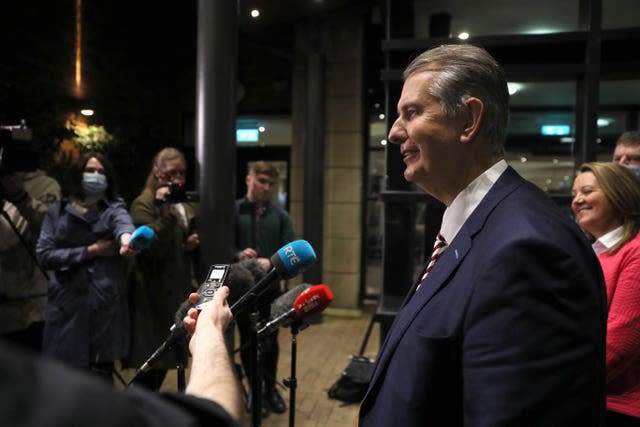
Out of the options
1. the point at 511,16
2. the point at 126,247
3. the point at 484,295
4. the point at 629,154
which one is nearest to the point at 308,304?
the point at 484,295

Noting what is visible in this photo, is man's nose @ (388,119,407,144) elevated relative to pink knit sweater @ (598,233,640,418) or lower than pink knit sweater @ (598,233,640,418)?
elevated

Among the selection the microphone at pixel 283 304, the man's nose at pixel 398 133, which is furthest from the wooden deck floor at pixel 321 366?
the man's nose at pixel 398 133

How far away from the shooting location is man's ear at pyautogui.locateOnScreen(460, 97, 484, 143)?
1.13 m

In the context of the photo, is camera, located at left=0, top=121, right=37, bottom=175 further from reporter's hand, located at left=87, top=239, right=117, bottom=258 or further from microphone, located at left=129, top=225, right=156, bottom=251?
microphone, located at left=129, top=225, right=156, bottom=251

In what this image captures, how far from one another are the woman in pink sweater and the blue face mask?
2.52 m

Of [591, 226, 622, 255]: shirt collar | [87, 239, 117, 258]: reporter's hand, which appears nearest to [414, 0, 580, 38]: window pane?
[591, 226, 622, 255]: shirt collar

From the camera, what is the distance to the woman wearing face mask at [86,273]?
2.68 meters

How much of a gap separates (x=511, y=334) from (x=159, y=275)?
2.54 m

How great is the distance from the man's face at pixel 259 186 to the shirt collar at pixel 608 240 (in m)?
2.43

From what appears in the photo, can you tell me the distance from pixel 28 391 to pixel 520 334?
2.59 feet

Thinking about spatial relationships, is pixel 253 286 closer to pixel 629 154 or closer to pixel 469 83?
pixel 469 83

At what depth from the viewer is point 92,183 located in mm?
2803

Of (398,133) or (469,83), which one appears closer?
(469,83)

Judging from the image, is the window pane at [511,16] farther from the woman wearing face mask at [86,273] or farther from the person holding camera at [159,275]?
the woman wearing face mask at [86,273]
